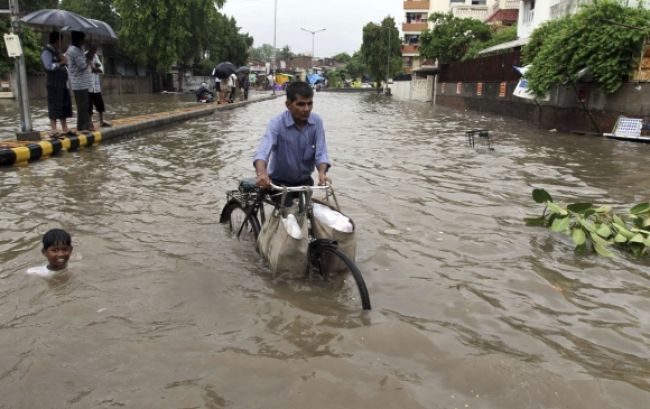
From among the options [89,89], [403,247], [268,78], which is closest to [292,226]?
[403,247]

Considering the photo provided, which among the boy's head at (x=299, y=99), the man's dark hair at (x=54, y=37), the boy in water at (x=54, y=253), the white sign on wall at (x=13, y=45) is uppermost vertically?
the man's dark hair at (x=54, y=37)

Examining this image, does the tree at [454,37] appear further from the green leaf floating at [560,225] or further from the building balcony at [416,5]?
the green leaf floating at [560,225]

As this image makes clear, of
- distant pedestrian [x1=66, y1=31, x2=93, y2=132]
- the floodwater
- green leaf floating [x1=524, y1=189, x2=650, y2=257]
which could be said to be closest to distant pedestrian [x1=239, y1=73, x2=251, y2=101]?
distant pedestrian [x1=66, y1=31, x2=93, y2=132]

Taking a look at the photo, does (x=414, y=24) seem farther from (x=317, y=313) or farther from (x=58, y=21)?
(x=317, y=313)

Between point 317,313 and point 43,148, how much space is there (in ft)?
23.7

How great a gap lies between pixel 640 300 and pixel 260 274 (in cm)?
285

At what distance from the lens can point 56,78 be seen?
9.52 metres

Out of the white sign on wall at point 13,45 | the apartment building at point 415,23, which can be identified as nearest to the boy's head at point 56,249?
the white sign on wall at point 13,45

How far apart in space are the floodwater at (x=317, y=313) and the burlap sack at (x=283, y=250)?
0.19 meters

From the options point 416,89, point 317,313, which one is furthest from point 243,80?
point 317,313

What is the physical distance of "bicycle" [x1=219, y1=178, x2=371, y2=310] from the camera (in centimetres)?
367

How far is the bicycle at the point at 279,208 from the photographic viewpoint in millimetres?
3672

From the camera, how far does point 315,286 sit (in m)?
4.04

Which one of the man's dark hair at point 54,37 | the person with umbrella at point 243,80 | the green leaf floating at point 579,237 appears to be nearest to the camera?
the green leaf floating at point 579,237
